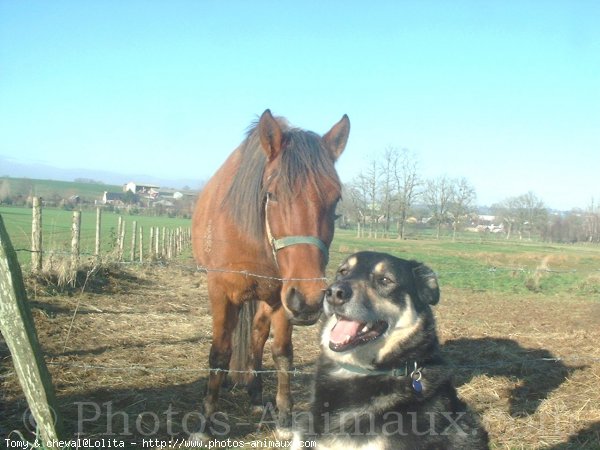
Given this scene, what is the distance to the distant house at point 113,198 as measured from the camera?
3948cm

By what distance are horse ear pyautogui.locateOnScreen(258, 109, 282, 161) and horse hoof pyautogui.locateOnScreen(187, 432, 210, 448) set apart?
97.6 inches

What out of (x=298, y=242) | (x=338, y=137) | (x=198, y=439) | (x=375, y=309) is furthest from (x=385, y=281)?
(x=198, y=439)

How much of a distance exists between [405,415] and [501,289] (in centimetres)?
1919

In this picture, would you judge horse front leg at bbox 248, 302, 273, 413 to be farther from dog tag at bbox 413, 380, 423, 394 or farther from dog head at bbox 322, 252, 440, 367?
dog tag at bbox 413, 380, 423, 394

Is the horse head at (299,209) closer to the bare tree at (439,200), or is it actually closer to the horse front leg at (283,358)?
the horse front leg at (283,358)

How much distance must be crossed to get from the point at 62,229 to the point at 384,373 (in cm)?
2842

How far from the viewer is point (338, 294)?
3.38 m

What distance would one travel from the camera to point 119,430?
4.65m

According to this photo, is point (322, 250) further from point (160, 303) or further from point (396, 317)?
point (160, 303)

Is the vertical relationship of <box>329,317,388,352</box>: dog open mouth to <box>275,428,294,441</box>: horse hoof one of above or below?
above

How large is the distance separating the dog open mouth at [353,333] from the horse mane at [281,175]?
1349 mm

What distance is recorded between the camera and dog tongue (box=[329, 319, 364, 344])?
11.1 feet

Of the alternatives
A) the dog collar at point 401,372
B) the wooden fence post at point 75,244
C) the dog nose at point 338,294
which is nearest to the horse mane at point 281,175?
the dog nose at point 338,294

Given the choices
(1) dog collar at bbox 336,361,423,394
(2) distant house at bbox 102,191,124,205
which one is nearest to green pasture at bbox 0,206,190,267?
(2) distant house at bbox 102,191,124,205
